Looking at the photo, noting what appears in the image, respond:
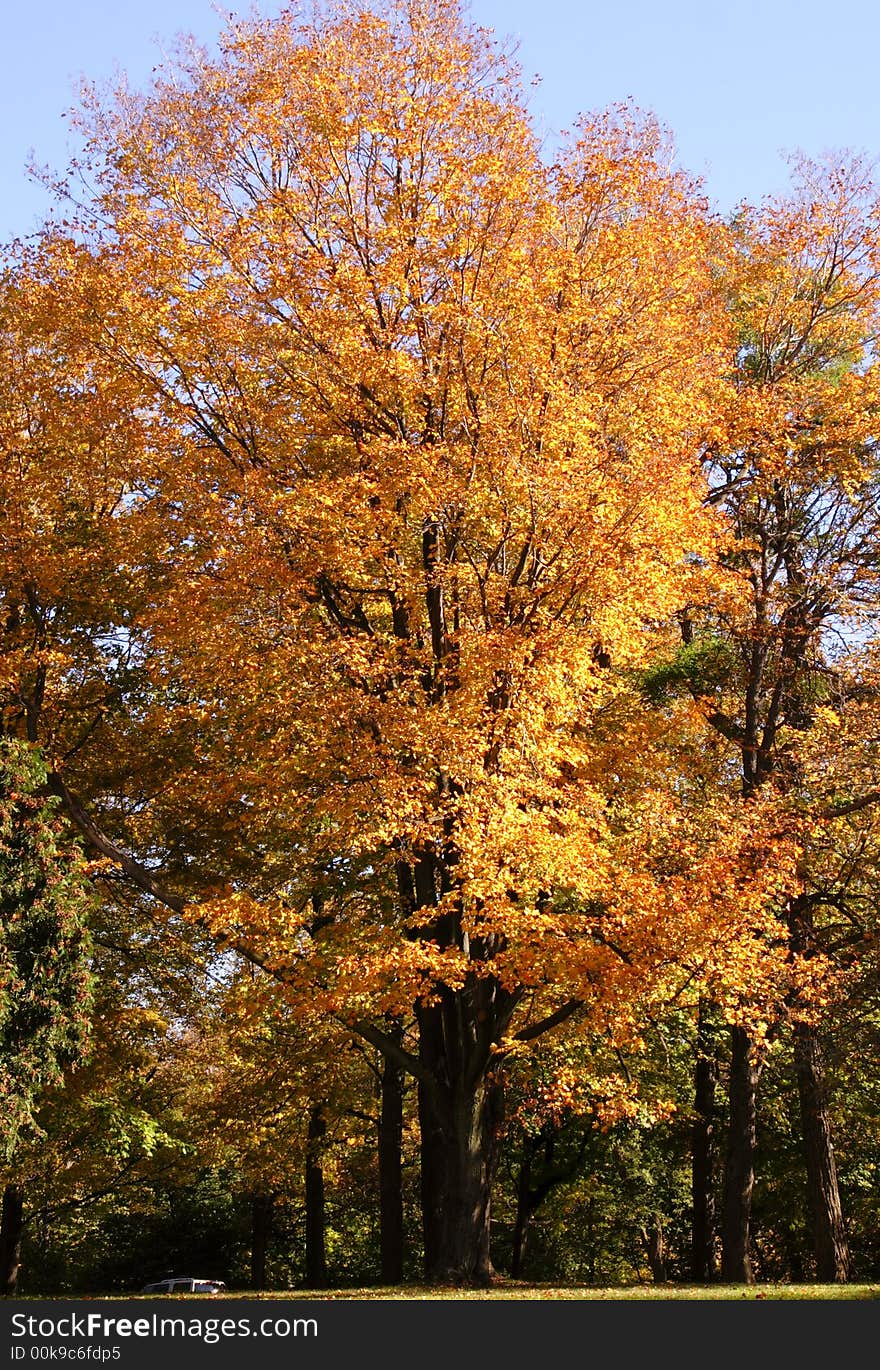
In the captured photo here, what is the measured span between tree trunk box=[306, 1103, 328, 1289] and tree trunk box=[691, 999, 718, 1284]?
24.5ft

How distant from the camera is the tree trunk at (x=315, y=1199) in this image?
24562 millimetres

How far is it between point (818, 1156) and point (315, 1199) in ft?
41.2

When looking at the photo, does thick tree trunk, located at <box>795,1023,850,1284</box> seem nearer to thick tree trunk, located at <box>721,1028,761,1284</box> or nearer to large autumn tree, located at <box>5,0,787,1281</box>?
thick tree trunk, located at <box>721,1028,761,1284</box>

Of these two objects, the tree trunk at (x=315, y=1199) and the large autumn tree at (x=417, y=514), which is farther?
the tree trunk at (x=315, y=1199)

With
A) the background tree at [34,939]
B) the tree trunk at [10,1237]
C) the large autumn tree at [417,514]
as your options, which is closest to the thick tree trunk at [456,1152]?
the large autumn tree at [417,514]

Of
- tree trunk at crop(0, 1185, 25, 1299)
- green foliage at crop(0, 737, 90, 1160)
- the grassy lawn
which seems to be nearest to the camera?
the grassy lawn

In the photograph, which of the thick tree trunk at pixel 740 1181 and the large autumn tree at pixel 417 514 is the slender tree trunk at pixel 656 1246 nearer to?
the thick tree trunk at pixel 740 1181

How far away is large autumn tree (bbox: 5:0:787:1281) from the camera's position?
47.0ft

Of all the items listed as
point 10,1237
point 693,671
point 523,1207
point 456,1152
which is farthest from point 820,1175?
point 10,1237

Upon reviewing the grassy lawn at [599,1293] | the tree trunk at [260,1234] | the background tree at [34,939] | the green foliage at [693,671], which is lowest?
the grassy lawn at [599,1293]

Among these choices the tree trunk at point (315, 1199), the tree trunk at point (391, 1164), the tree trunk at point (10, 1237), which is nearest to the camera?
the tree trunk at point (391, 1164)

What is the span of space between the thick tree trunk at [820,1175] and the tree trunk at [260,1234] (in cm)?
1517

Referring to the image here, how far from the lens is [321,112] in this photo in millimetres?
16359

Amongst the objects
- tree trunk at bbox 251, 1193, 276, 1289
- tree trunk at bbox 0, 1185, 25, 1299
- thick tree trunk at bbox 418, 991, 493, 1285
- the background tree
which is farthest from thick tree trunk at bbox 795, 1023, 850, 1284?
tree trunk at bbox 251, 1193, 276, 1289
